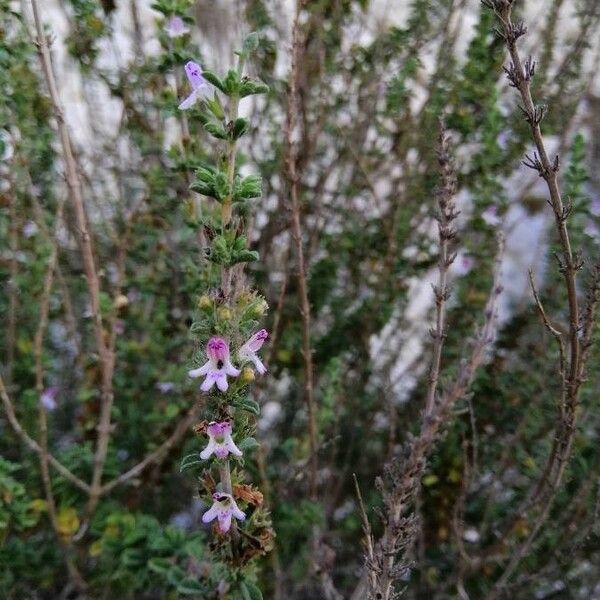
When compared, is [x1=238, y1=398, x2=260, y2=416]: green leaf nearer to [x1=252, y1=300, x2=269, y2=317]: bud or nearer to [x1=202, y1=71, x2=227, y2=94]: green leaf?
[x1=252, y1=300, x2=269, y2=317]: bud

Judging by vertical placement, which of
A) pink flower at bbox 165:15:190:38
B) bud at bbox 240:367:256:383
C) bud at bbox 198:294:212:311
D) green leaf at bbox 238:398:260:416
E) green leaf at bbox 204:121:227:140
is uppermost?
pink flower at bbox 165:15:190:38

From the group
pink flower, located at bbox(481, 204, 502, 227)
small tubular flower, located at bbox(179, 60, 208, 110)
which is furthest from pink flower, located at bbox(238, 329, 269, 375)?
pink flower, located at bbox(481, 204, 502, 227)

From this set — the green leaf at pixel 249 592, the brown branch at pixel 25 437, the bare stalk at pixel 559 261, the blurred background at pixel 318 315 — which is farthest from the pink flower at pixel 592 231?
the brown branch at pixel 25 437

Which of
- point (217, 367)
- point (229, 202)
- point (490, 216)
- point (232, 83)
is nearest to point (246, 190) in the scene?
point (229, 202)

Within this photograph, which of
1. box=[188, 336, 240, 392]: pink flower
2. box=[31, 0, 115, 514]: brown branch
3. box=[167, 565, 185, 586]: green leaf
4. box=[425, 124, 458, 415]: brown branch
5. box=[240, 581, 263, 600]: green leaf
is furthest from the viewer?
box=[167, 565, 185, 586]: green leaf

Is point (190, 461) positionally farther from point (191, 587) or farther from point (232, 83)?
A: point (232, 83)

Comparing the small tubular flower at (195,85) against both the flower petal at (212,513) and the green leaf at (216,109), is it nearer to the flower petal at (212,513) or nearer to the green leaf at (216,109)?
the green leaf at (216,109)
